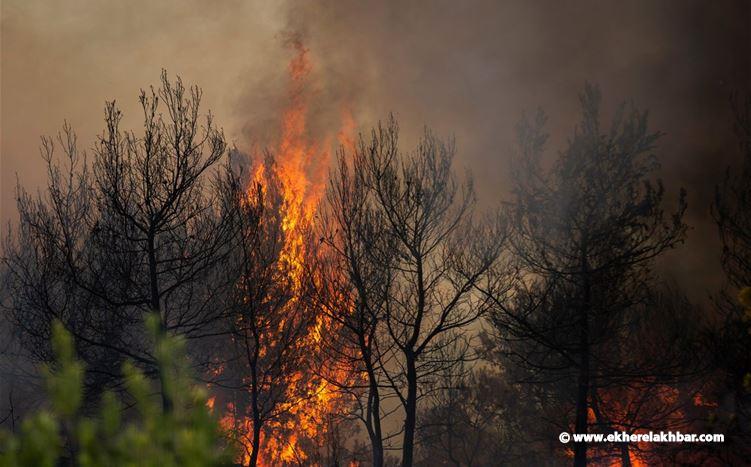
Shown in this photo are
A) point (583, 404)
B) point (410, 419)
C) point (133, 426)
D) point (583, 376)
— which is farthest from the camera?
point (410, 419)

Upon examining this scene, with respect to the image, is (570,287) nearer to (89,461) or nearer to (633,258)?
(633,258)

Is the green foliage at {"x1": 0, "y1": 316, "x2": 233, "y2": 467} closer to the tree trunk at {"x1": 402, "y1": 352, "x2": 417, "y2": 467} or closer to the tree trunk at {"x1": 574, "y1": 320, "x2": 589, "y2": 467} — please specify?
the tree trunk at {"x1": 402, "y1": 352, "x2": 417, "y2": 467}

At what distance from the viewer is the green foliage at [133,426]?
180 cm

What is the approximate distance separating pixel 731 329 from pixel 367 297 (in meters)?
7.50

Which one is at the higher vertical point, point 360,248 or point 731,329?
point 360,248

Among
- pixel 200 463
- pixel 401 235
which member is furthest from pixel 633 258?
pixel 200 463

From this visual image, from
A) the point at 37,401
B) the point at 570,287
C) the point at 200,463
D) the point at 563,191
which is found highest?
the point at 563,191

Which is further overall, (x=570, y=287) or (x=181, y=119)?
(x=570, y=287)

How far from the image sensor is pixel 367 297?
→ 46.1ft

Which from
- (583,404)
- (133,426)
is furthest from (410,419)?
(133,426)

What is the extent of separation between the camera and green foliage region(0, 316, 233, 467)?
180 centimetres

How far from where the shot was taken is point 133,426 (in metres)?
2.04

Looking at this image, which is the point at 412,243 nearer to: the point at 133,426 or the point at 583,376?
the point at 583,376

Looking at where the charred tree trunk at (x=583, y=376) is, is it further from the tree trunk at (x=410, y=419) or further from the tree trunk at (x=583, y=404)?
the tree trunk at (x=410, y=419)
